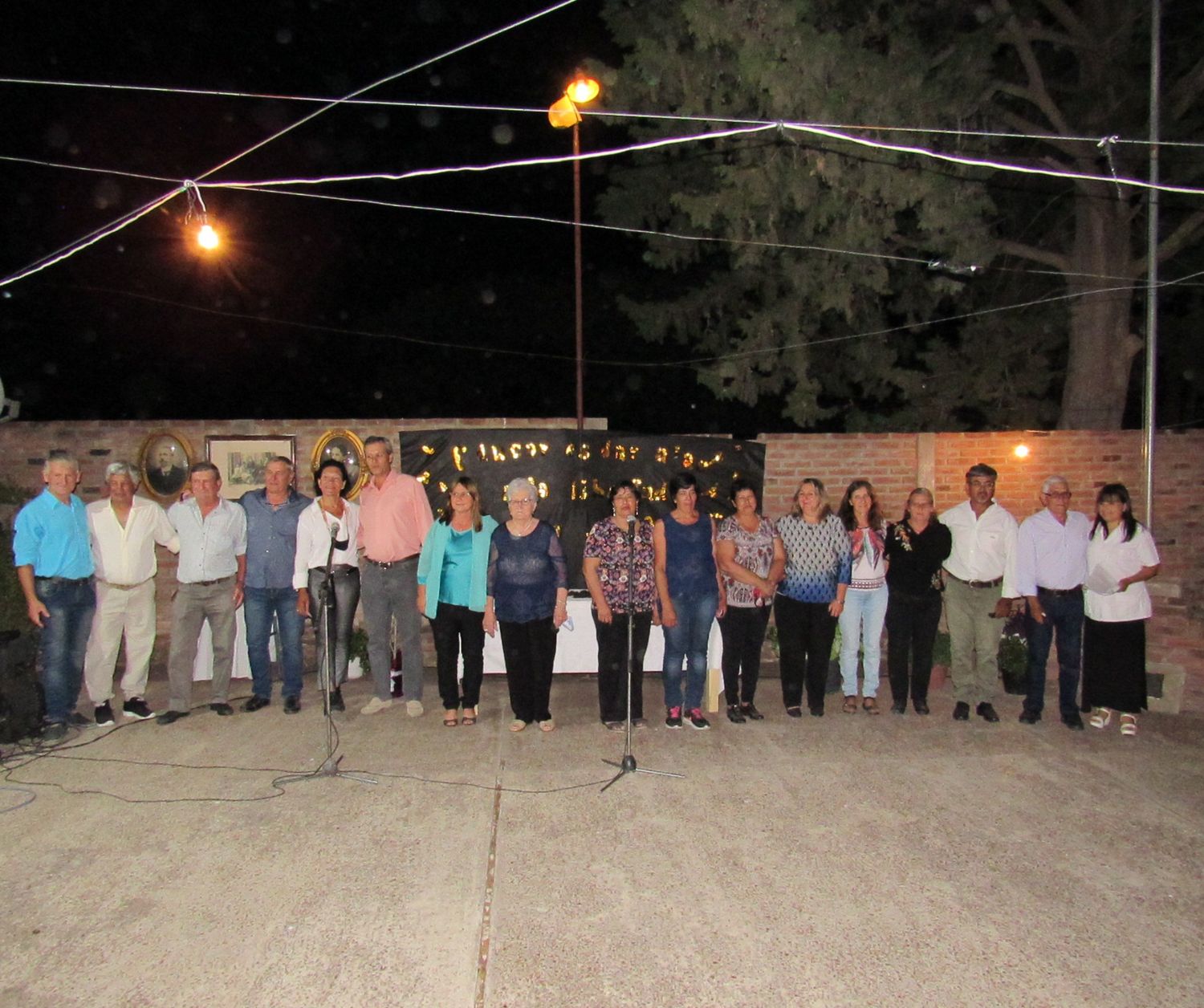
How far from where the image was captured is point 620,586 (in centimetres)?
574

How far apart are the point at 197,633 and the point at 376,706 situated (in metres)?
1.37

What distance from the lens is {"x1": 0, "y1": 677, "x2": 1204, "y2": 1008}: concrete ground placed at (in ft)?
9.83

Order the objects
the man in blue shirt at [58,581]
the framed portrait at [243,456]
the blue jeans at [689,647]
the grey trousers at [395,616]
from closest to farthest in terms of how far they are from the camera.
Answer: the man in blue shirt at [58,581], the blue jeans at [689,647], the grey trousers at [395,616], the framed portrait at [243,456]

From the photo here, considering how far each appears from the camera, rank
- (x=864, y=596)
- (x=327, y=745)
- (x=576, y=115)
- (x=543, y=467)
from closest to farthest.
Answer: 1. (x=327, y=745)
2. (x=864, y=596)
3. (x=543, y=467)
4. (x=576, y=115)

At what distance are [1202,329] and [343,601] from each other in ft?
59.2

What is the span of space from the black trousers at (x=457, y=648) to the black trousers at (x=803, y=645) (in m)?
2.08

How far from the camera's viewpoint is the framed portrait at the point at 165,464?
7.47 meters

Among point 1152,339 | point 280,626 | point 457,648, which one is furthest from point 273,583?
point 1152,339

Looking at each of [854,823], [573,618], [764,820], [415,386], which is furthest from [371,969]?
[415,386]

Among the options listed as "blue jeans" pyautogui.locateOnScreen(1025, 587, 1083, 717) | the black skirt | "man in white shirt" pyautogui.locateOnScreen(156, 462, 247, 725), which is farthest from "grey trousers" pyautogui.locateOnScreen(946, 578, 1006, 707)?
"man in white shirt" pyautogui.locateOnScreen(156, 462, 247, 725)

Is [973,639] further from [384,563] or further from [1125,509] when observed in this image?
[384,563]

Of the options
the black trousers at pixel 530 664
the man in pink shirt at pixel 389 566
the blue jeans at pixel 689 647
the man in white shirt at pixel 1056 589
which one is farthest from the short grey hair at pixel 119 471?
the man in white shirt at pixel 1056 589

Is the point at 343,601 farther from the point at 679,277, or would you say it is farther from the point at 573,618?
the point at 679,277

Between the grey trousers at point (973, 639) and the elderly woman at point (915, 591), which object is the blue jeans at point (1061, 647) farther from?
the elderly woman at point (915, 591)
